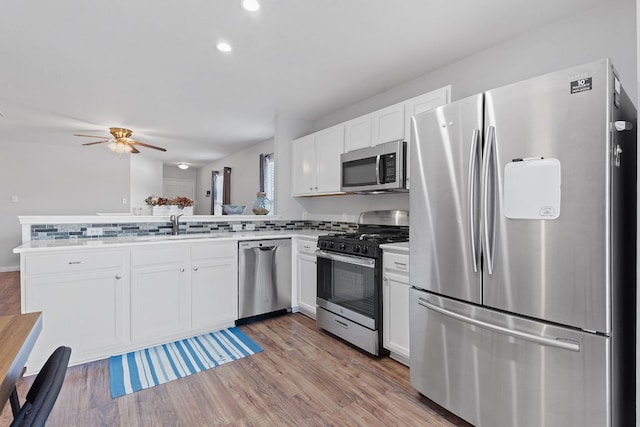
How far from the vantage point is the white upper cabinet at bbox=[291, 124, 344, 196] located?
350cm

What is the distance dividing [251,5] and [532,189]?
6.25ft

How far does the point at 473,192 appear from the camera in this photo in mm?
1630

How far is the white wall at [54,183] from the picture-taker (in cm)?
595

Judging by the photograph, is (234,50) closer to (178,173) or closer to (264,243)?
(264,243)

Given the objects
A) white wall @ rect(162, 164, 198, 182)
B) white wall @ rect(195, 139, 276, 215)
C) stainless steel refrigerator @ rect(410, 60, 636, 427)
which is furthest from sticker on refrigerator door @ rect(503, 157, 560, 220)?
white wall @ rect(162, 164, 198, 182)

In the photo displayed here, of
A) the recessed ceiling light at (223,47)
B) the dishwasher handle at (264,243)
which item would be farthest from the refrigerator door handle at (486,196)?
the dishwasher handle at (264,243)

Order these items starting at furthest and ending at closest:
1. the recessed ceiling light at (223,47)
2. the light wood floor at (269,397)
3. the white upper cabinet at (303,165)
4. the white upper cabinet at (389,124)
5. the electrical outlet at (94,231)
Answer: the white upper cabinet at (303,165)
the electrical outlet at (94,231)
the white upper cabinet at (389,124)
the recessed ceiling light at (223,47)
the light wood floor at (269,397)

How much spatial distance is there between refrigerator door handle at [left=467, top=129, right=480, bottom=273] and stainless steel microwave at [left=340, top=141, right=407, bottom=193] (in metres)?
1.03

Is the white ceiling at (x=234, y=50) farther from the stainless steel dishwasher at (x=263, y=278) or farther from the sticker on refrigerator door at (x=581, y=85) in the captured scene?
the stainless steel dishwasher at (x=263, y=278)

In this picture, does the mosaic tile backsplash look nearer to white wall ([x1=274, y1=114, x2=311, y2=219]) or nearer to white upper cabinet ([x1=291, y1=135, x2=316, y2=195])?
white wall ([x1=274, y1=114, x2=311, y2=219])

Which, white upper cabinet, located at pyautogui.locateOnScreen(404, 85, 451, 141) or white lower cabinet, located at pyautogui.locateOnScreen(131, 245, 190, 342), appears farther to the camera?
white lower cabinet, located at pyautogui.locateOnScreen(131, 245, 190, 342)

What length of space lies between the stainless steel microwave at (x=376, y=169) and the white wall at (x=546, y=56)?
413 mm

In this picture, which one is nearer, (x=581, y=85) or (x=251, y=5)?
(x=581, y=85)

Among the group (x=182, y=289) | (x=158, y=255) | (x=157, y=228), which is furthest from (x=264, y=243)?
(x=157, y=228)
